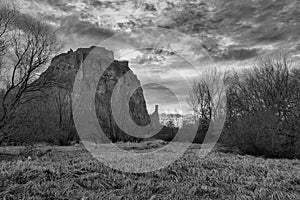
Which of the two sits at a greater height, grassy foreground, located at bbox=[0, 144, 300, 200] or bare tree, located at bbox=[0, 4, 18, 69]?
bare tree, located at bbox=[0, 4, 18, 69]

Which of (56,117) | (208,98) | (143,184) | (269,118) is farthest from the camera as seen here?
(208,98)

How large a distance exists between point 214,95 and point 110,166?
29.0m

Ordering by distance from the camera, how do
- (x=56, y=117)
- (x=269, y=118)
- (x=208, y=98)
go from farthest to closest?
(x=208, y=98), (x=56, y=117), (x=269, y=118)

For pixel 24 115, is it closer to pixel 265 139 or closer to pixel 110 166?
pixel 110 166

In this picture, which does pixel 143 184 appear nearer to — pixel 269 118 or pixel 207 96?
pixel 269 118

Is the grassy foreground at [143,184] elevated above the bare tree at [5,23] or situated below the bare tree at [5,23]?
below

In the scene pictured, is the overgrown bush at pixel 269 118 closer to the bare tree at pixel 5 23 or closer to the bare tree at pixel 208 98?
the bare tree at pixel 208 98

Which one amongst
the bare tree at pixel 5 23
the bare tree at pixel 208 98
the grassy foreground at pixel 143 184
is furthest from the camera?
the bare tree at pixel 208 98

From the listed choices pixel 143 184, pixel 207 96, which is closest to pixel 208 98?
pixel 207 96

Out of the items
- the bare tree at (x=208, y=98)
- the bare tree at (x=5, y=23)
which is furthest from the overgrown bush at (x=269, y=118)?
the bare tree at (x=5, y=23)

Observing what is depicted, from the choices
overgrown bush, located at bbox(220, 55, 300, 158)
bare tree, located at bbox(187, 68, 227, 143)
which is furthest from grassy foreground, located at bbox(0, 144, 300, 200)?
bare tree, located at bbox(187, 68, 227, 143)

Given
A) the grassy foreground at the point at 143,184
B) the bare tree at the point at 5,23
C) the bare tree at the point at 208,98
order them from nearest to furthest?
the grassy foreground at the point at 143,184, the bare tree at the point at 5,23, the bare tree at the point at 208,98

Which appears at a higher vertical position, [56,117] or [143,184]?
[56,117]

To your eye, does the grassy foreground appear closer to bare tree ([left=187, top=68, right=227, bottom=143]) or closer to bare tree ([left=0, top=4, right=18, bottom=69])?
bare tree ([left=0, top=4, right=18, bottom=69])
